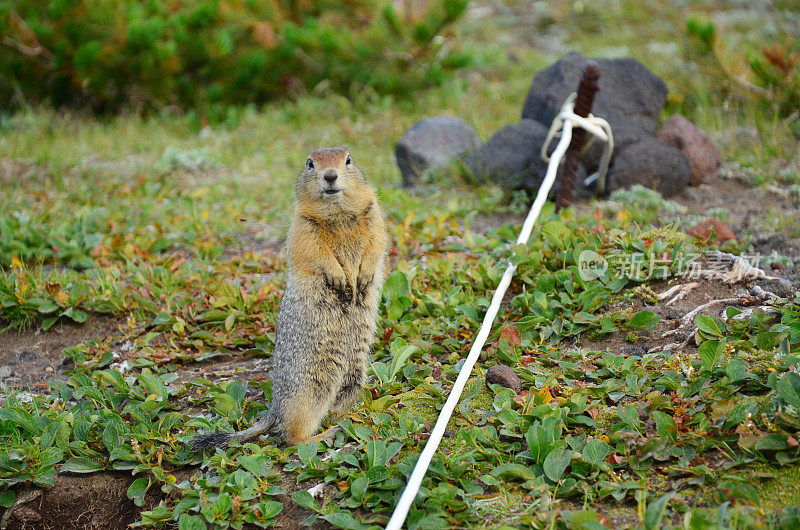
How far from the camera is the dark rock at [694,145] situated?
21.2 feet

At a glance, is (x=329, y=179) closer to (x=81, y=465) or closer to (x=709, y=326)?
(x=81, y=465)

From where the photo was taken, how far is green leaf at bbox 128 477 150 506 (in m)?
3.34

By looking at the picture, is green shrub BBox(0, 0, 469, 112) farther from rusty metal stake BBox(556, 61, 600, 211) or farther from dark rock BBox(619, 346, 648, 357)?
dark rock BBox(619, 346, 648, 357)

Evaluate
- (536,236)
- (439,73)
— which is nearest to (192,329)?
(536,236)

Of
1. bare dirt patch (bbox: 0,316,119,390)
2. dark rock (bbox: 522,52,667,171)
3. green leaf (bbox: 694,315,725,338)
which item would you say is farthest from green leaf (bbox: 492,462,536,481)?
dark rock (bbox: 522,52,667,171)

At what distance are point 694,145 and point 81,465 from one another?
5.68 metres

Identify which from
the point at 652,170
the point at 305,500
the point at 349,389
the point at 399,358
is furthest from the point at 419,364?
the point at 652,170

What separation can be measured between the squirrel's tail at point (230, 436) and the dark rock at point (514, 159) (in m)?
3.45

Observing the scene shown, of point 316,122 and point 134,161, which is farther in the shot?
point 316,122

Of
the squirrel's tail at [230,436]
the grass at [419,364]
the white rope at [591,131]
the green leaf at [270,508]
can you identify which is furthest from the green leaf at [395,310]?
the white rope at [591,131]

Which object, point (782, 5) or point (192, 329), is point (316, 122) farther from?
point (782, 5)

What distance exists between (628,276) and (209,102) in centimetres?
771

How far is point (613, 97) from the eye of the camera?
671 cm

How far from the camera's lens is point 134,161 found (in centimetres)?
830
